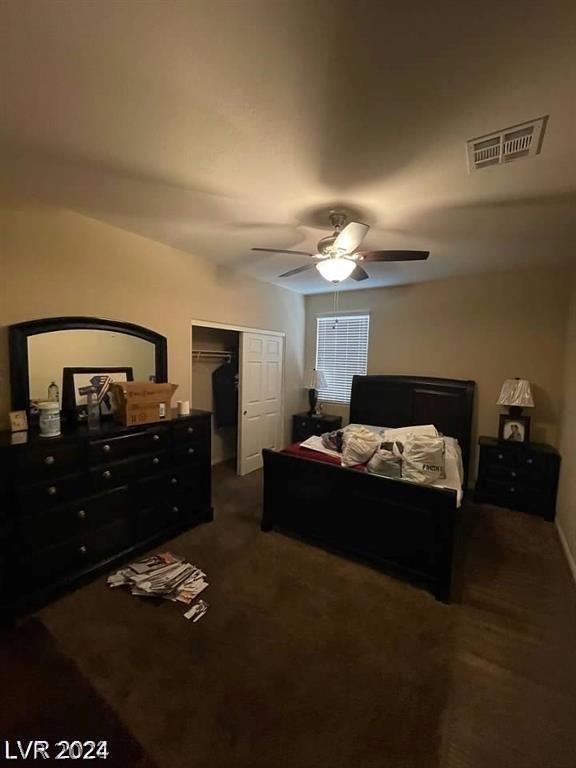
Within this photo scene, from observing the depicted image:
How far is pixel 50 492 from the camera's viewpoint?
6.69 feet

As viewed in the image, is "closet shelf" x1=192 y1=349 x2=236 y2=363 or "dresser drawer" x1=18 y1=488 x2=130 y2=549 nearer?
"dresser drawer" x1=18 y1=488 x2=130 y2=549

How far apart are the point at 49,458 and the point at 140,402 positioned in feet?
2.34

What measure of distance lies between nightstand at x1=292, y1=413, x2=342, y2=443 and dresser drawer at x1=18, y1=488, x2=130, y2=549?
294 centimetres

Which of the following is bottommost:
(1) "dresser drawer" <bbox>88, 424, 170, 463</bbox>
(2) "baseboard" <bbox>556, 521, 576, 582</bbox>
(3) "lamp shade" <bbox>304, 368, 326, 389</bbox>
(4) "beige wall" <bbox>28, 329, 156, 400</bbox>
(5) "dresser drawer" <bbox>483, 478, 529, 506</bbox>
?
(2) "baseboard" <bbox>556, 521, 576, 582</bbox>

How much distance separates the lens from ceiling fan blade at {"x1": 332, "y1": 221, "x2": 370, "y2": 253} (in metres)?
2.07

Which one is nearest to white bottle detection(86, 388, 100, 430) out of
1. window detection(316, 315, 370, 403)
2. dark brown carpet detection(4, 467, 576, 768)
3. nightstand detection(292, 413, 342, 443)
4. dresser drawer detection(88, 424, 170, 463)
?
dresser drawer detection(88, 424, 170, 463)

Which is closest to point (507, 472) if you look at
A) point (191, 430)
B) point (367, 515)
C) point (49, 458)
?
point (367, 515)

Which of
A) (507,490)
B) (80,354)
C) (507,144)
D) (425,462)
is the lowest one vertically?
(507,490)

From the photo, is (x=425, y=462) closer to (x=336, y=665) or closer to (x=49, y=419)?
(x=336, y=665)

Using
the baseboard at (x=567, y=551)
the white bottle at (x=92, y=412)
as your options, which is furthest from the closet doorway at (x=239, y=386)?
the baseboard at (x=567, y=551)

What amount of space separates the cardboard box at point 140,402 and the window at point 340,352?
2.98 metres

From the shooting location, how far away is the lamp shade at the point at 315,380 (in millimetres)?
4988

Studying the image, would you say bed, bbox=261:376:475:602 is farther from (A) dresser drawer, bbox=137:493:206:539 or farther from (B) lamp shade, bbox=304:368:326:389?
(B) lamp shade, bbox=304:368:326:389

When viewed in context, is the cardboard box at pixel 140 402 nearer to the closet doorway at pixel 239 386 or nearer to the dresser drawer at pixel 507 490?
the closet doorway at pixel 239 386
